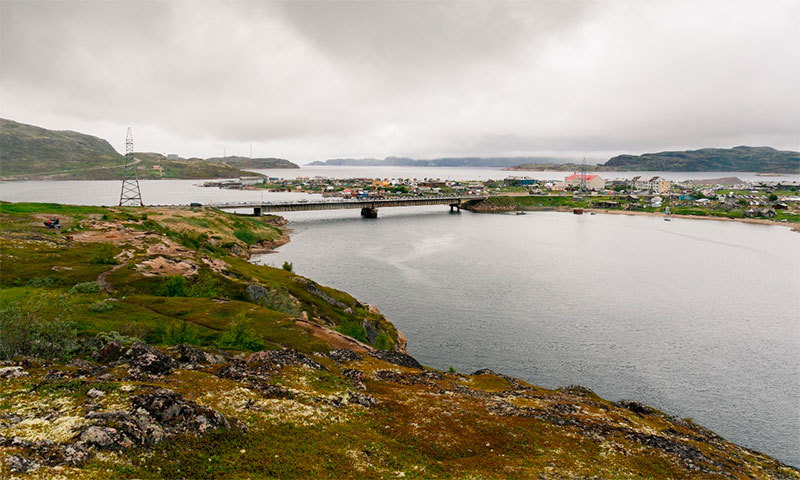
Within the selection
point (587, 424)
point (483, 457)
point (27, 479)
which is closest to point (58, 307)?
point (27, 479)

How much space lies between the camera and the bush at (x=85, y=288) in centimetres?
5191

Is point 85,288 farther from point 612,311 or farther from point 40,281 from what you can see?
point 612,311


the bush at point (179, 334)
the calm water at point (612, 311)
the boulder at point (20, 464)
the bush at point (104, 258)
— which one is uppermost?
the bush at point (104, 258)

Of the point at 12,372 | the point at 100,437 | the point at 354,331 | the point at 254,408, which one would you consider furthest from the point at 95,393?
the point at 354,331

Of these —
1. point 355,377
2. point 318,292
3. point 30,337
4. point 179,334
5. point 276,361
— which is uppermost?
point 30,337

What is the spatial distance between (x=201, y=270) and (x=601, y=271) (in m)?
97.0

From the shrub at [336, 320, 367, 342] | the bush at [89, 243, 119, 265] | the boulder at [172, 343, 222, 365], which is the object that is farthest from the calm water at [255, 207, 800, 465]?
the bush at [89, 243, 119, 265]

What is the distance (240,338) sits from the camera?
1729 inches

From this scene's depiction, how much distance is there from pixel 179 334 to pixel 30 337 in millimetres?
11293

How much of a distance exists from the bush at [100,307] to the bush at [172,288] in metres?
11.9

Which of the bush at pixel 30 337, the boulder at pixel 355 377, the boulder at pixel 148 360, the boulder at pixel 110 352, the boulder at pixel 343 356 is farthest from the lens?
the boulder at pixel 343 356

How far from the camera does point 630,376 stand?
56656 mm

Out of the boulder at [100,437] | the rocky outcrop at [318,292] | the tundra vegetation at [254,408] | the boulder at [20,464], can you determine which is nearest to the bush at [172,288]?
the tundra vegetation at [254,408]

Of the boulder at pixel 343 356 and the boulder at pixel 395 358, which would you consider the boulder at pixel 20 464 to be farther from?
the boulder at pixel 395 358
